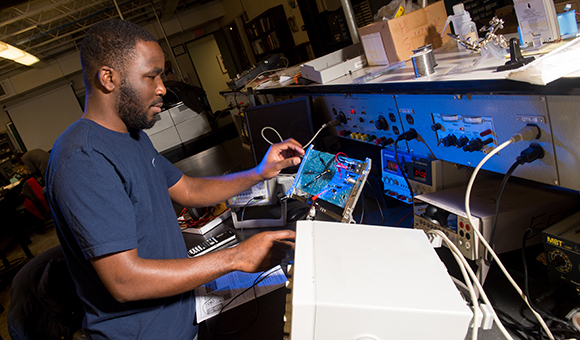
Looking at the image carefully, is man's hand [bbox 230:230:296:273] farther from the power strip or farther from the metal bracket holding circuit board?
the power strip

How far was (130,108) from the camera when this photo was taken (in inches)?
39.3

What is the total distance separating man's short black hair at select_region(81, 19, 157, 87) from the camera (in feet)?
3.07

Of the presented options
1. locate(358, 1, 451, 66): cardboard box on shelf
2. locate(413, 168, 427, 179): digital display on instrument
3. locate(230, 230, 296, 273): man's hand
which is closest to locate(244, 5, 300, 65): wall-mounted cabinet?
locate(358, 1, 451, 66): cardboard box on shelf

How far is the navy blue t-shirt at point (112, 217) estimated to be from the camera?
80 cm

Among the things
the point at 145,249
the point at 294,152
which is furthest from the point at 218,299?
the point at 294,152

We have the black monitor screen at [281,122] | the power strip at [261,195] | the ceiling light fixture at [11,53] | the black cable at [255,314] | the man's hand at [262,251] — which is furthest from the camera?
the ceiling light fixture at [11,53]

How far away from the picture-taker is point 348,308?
1.76 ft

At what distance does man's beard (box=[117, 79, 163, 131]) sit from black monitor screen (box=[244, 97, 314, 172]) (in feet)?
3.12

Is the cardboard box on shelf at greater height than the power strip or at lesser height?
greater

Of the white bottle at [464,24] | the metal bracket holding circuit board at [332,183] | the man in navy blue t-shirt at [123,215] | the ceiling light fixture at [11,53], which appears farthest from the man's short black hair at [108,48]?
the ceiling light fixture at [11,53]

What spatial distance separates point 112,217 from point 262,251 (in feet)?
1.25

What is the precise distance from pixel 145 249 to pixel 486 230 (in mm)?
992

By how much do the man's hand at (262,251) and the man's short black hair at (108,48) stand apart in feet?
2.00

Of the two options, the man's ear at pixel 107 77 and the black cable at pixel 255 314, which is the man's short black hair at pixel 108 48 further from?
the black cable at pixel 255 314
